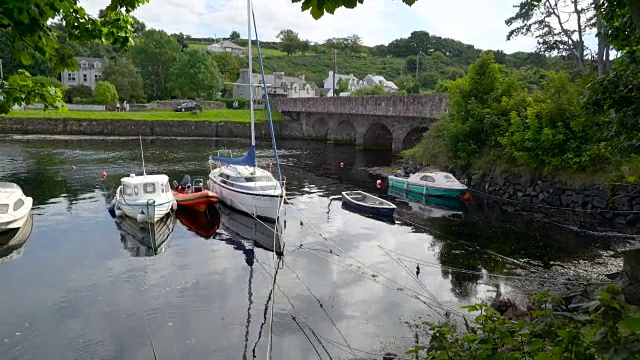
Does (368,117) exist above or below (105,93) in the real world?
below

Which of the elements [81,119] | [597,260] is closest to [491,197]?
[597,260]

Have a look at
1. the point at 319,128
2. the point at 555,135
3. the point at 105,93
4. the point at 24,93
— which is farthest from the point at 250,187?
the point at 105,93

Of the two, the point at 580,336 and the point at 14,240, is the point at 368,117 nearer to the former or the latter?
the point at 14,240

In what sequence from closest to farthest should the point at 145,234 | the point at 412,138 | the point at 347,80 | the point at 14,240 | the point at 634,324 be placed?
the point at 634,324, the point at 14,240, the point at 145,234, the point at 412,138, the point at 347,80

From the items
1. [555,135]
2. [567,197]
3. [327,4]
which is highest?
[327,4]

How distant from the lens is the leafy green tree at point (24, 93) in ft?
19.9

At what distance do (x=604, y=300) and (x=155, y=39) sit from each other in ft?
339

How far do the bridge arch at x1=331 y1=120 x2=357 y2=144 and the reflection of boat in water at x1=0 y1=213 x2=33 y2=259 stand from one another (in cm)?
5146

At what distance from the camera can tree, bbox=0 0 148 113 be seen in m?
5.00

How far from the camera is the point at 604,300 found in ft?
13.5

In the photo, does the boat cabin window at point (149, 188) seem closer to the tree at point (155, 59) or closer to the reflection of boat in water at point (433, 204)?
the reflection of boat in water at point (433, 204)

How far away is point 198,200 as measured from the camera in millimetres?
26609

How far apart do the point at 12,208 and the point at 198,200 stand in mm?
8843

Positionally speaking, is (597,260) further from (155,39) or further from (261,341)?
(155,39)
